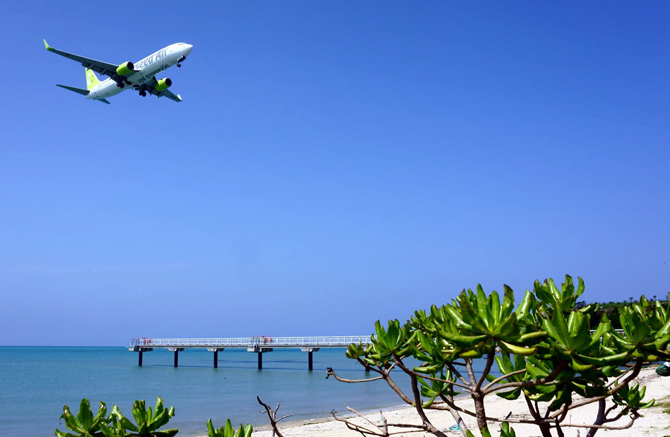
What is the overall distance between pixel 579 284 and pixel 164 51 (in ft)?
110

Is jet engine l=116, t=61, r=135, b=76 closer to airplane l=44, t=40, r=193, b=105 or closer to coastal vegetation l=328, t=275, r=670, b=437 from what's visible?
airplane l=44, t=40, r=193, b=105

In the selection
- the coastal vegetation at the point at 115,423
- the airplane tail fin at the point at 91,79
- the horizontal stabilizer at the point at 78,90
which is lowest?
the coastal vegetation at the point at 115,423

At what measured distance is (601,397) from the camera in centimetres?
310

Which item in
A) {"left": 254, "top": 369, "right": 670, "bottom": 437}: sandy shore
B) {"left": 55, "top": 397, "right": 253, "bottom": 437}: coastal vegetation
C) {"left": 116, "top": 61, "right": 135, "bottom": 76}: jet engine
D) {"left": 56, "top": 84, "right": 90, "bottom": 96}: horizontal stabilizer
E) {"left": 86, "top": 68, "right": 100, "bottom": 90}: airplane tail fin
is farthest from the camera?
{"left": 86, "top": 68, "right": 100, "bottom": 90}: airplane tail fin

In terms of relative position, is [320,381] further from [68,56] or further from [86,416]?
[86,416]

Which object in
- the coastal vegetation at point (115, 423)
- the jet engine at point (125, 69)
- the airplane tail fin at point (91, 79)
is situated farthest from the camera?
the airplane tail fin at point (91, 79)

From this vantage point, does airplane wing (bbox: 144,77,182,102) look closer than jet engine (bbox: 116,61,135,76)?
No

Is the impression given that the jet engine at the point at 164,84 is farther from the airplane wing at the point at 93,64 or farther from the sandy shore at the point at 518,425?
the sandy shore at the point at 518,425

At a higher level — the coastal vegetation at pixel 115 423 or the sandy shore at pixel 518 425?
the coastal vegetation at pixel 115 423

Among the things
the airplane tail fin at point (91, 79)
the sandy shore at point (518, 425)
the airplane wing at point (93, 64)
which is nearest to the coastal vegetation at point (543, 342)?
the sandy shore at point (518, 425)

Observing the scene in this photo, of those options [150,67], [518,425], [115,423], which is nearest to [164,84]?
[150,67]

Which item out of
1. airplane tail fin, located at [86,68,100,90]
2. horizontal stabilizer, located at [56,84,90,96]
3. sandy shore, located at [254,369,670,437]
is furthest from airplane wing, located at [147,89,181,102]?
sandy shore, located at [254,369,670,437]

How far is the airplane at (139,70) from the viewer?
33.0 meters

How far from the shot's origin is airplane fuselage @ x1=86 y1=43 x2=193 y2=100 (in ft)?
108
